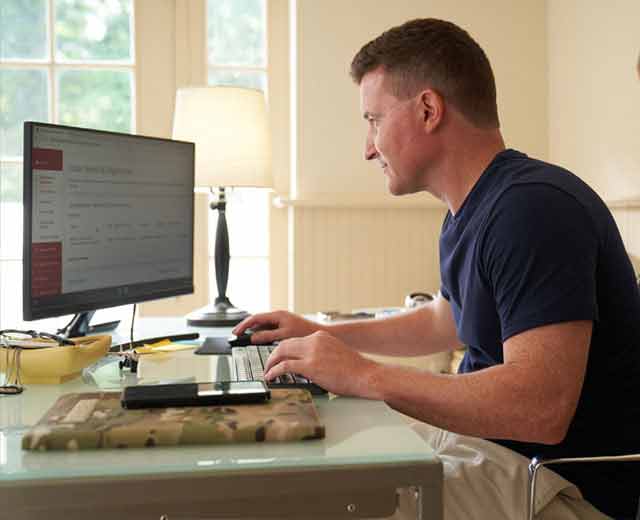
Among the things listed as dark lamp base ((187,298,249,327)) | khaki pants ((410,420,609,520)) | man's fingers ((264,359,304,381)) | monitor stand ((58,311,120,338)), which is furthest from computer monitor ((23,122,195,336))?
khaki pants ((410,420,609,520))

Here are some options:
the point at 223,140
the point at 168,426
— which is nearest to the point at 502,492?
the point at 168,426

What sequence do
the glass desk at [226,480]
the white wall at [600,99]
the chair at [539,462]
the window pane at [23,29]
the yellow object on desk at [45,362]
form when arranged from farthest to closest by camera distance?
the window pane at [23,29] < the white wall at [600,99] < the yellow object on desk at [45,362] < the chair at [539,462] < the glass desk at [226,480]

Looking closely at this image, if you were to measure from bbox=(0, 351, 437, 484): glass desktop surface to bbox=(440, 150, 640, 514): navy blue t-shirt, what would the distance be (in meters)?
0.26

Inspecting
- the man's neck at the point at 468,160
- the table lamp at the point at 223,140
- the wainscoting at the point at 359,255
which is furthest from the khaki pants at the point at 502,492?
the wainscoting at the point at 359,255

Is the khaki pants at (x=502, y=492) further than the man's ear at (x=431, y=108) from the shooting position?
No

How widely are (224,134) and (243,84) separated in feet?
3.99

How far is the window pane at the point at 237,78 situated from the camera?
11.7ft

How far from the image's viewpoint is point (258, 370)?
128 cm

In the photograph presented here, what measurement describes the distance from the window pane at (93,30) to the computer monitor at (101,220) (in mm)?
1750

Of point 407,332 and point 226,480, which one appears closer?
point 226,480

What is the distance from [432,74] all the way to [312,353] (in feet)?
1.84

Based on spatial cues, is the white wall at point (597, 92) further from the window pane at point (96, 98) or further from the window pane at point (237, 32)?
the window pane at point (96, 98)

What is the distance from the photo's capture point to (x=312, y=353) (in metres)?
1.10

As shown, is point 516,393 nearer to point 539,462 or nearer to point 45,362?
point 539,462
